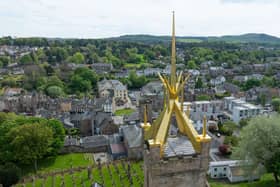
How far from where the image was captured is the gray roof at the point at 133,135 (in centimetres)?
3878

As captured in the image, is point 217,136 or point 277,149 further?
point 217,136

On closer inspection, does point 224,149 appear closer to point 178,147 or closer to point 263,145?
point 263,145

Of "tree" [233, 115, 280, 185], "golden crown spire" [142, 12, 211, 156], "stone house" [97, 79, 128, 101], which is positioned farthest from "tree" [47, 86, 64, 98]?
"golden crown spire" [142, 12, 211, 156]

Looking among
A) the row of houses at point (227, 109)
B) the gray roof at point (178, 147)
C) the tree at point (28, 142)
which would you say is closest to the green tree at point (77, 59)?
the row of houses at point (227, 109)

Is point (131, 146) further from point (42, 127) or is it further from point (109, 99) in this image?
point (109, 99)

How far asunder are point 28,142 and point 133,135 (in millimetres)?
14516

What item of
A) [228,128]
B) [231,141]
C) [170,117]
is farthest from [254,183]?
[170,117]

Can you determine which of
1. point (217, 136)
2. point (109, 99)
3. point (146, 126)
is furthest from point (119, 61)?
point (146, 126)

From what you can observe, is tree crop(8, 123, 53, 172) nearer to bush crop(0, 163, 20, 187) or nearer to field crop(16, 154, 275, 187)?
field crop(16, 154, 275, 187)

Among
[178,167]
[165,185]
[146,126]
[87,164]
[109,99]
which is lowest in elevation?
[87,164]

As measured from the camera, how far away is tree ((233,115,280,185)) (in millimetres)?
28594

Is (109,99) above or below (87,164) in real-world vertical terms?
above

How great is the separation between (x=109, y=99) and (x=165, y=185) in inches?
1953

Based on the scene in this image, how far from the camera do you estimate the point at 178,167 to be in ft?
37.3
